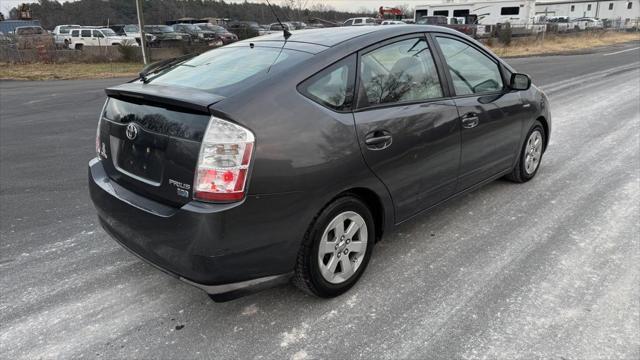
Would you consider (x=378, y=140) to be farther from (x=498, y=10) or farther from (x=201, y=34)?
(x=498, y=10)

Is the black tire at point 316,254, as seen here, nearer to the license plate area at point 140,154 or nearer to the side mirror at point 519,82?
the license plate area at point 140,154

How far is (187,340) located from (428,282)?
5.28 feet

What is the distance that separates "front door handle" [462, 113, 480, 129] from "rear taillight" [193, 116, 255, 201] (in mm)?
2000

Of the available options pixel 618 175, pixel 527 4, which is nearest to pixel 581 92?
pixel 618 175

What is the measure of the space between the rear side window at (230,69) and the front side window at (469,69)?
1414 mm

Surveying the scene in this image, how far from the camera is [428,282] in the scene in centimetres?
321

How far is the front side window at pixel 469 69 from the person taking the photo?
3795 millimetres

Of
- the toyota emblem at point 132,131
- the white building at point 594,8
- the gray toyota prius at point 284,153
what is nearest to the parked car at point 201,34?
the gray toyota prius at point 284,153

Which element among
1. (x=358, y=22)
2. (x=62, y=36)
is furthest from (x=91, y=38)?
(x=358, y=22)

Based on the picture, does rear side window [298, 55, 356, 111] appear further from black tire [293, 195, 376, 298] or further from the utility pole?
the utility pole

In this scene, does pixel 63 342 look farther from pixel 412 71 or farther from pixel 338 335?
pixel 412 71

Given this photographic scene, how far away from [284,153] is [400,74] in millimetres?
1292

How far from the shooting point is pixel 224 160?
95.4 inches

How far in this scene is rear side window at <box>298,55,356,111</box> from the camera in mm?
2806
